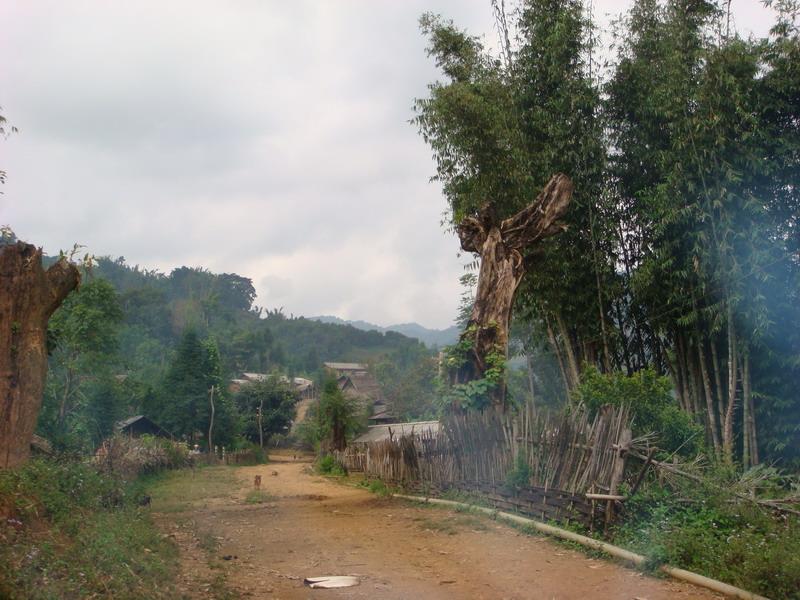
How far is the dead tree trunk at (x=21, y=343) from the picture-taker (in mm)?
7422

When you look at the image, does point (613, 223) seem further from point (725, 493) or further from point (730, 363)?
point (725, 493)

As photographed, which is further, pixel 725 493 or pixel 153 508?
pixel 153 508

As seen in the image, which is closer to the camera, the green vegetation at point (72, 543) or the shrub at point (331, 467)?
the green vegetation at point (72, 543)

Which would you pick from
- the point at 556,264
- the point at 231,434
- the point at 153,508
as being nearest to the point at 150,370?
the point at 231,434

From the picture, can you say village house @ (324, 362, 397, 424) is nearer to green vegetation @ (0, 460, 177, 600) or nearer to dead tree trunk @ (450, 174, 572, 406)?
dead tree trunk @ (450, 174, 572, 406)

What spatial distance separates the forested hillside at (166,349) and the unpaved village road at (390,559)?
14.5 ft

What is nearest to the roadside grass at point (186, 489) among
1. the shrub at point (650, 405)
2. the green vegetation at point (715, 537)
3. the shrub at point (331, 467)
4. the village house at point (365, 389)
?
the shrub at point (331, 467)

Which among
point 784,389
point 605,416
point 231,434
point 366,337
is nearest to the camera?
point 605,416

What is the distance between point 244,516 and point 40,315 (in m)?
4.19

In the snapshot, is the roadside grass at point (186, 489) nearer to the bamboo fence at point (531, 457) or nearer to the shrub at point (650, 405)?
the bamboo fence at point (531, 457)

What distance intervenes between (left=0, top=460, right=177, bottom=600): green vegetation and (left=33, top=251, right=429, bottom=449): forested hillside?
3470 millimetres

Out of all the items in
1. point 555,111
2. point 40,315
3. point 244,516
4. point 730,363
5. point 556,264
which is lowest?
point 244,516

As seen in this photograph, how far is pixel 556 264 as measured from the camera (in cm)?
1150

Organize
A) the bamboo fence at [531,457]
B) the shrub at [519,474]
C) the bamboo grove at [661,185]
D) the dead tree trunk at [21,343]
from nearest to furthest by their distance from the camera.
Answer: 1. the bamboo fence at [531,457]
2. the dead tree trunk at [21,343]
3. the shrub at [519,474]
4. the bamboo grove at [661,185]
